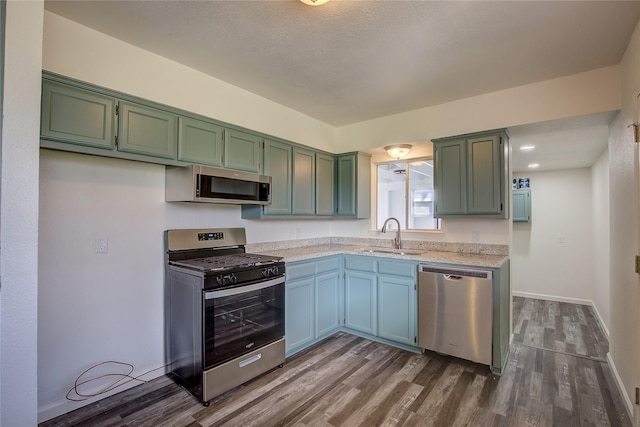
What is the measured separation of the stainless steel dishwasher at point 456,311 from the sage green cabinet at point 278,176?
62.0 inches

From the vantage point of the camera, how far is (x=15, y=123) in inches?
51.0

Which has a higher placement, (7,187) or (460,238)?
(7,187)

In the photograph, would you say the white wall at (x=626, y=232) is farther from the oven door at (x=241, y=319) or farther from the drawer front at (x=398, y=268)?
the oven door at (x=241, y=319)

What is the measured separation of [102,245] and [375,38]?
2499 mm

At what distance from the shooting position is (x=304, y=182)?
3713 mm

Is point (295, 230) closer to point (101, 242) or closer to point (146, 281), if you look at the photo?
point (146, 281)

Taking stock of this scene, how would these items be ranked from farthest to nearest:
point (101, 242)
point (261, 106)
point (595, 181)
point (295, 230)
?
1. point (595, 181)
2. point (295, 230)
3. point (261, 106)
4. point (101, 242)

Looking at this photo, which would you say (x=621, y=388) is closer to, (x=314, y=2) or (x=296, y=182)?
(x=296, y=182)

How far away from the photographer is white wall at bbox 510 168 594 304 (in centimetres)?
492

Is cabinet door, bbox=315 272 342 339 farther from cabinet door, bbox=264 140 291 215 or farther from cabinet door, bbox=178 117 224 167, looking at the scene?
cabinet door, bbox=178 117 224 167

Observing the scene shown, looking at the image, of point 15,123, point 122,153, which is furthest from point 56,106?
point 15,123

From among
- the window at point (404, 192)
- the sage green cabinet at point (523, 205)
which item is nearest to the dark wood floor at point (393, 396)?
the window at point (404, 192)

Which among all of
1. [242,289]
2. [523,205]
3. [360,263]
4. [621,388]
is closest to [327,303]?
[360,263]

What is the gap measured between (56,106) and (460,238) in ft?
12.2
